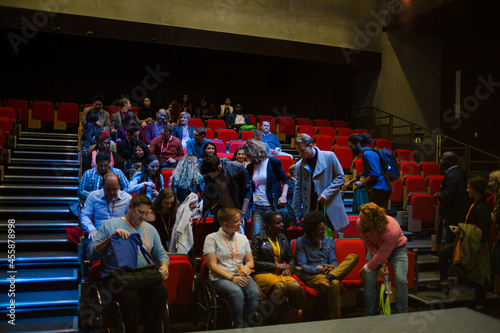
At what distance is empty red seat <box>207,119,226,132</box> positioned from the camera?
8688 mm

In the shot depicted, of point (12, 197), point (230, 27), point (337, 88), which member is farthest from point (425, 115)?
point (12, 197)

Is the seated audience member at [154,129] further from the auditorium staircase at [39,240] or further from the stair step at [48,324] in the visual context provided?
the stair step at [48,324]

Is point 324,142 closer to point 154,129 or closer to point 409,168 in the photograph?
point 409,168

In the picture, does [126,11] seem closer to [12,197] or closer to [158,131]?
[158,131]

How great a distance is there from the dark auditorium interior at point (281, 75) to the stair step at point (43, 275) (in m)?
1.38

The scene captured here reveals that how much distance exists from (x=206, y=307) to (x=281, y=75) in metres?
8.93

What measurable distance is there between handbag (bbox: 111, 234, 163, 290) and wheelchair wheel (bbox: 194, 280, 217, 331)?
41 cm

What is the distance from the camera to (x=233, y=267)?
3.19 metres

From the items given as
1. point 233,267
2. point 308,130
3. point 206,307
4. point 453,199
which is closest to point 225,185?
point 233,267

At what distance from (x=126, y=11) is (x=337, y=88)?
19.5ft

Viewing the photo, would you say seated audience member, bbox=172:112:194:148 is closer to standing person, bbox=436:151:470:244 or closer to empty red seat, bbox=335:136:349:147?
empty red seat, bbox=335:136:349:147

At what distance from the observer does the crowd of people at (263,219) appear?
3.04 meters

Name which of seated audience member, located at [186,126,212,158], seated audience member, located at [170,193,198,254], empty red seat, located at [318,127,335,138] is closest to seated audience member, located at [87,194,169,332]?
seated audience member, located at [170,193,198,254]

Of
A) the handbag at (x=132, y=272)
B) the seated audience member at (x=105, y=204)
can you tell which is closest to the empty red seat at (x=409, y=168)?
the seated audience member at (x=105, y=204)
